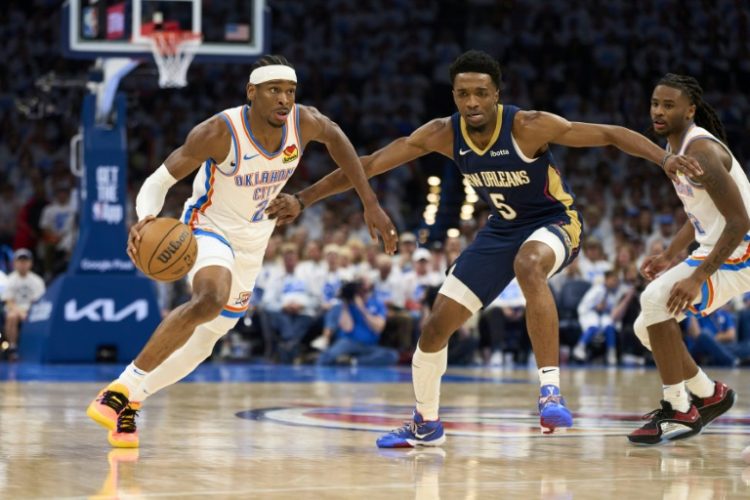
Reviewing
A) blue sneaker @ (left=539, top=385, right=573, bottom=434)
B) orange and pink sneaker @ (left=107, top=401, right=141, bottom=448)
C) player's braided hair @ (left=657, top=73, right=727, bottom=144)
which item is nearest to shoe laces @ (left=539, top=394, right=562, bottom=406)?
blue sneaker @ (left=539, top=385, right=573, bottom=434)

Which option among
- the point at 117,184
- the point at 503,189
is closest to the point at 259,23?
the point at 117,184

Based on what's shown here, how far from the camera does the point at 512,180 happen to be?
20.5 feet

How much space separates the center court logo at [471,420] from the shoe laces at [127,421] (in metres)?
1.35

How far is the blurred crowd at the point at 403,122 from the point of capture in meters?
15.2

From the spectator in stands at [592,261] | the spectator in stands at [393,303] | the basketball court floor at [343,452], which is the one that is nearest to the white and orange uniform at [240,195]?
the basketball court floor at [343,452]

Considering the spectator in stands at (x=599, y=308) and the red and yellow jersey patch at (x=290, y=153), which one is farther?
the spectator in stands at (x=599, y=308)

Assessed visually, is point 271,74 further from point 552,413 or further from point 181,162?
point 552,413

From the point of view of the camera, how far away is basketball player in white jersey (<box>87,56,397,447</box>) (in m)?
5.97

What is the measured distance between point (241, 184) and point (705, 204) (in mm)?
2397

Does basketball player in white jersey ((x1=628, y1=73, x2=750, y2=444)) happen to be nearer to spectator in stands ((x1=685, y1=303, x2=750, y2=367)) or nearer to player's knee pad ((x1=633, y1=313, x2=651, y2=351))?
player's knee pad ((x1=633, y1=313, x2=651, y2=351))

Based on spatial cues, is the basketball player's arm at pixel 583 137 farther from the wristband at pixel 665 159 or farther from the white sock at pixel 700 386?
the white sock at pixel 700 386

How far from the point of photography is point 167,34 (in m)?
12.9

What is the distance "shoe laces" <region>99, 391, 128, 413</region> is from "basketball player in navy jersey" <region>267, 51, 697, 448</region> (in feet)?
4.23

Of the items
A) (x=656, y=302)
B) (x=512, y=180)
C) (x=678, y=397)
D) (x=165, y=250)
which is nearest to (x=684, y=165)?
(x=656, y=302)
